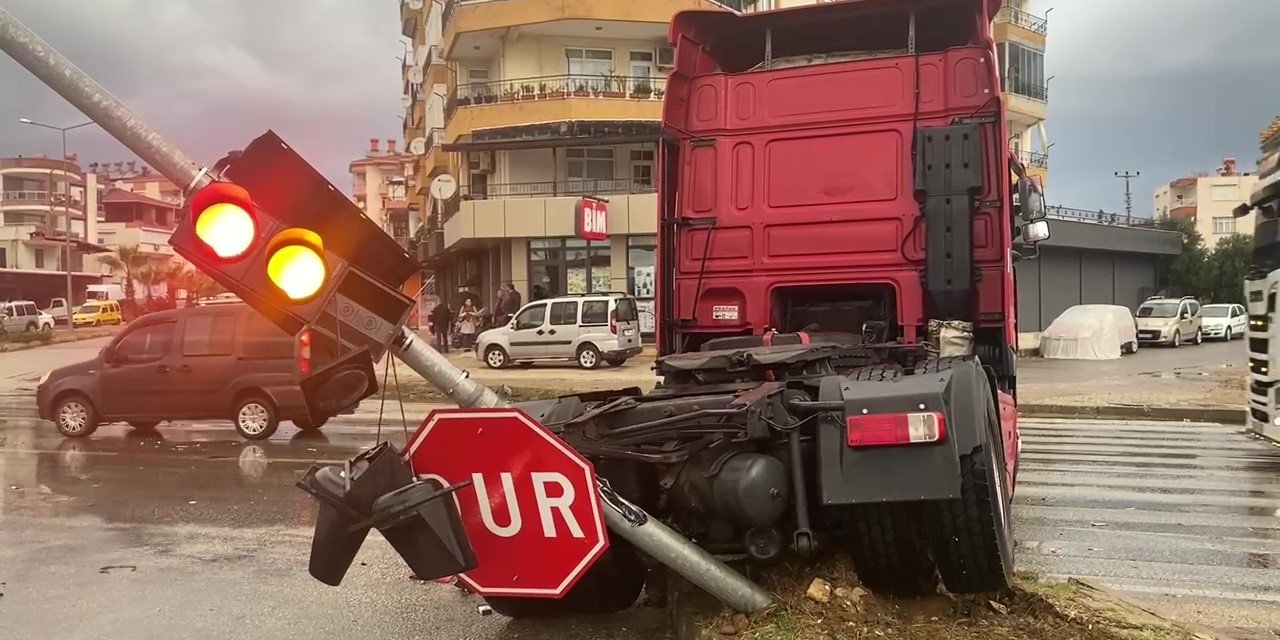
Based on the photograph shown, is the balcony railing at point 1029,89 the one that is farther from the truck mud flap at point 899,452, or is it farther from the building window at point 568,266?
the truck mud flap at point 899,452

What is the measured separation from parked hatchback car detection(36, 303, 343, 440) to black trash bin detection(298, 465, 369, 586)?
9554mm

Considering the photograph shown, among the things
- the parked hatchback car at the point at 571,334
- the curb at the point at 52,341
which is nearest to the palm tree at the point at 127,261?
the curb at the point at 52,341

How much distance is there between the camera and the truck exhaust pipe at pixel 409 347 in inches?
107

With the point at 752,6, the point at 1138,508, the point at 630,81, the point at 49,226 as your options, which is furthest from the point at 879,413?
the point at 49,226

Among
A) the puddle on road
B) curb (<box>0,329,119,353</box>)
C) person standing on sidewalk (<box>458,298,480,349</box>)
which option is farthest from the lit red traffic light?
curb (<box>0,329,119,353</box>)

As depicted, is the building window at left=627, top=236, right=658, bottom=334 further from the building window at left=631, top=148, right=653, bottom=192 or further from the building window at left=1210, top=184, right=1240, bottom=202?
the building window at left=1210, top=184, right=1240, bottom=202

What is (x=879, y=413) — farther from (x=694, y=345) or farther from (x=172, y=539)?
(x=172, y=539)

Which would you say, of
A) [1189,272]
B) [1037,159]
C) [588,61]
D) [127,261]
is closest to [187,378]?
[588,61]

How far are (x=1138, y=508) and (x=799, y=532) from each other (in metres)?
5.35

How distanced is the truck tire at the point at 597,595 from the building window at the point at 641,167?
92.7 ft

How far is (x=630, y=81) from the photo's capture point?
32062 millimetres

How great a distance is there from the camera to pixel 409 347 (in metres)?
3.18

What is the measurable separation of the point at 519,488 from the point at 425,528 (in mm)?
343

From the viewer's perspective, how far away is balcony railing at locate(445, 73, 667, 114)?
31734mm
